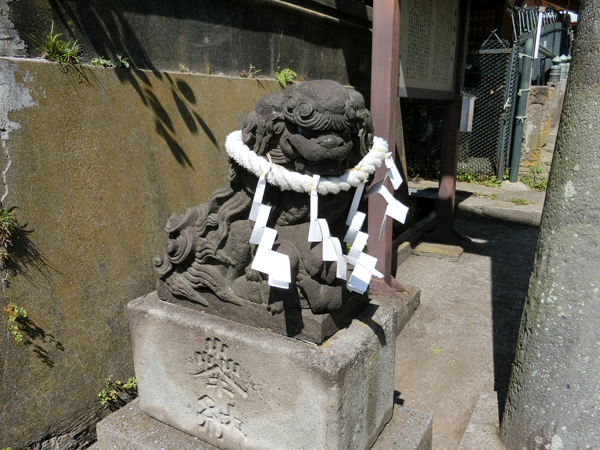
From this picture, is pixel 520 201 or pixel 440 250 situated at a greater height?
pixel 520 201

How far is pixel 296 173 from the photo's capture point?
1.72m

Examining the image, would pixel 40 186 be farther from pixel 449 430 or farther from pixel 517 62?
pixel 517 62

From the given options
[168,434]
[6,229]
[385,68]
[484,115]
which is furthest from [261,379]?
[484,115]

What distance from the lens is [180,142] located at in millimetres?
3107

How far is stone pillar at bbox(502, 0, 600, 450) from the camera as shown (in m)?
1.68

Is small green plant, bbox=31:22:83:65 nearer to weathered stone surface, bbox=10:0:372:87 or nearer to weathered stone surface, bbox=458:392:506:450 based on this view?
weathered stone surface, bbox=10:0:372:87

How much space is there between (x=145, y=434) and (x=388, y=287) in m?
2.14

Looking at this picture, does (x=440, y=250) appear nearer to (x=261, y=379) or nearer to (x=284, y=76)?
(x=284, y=76)

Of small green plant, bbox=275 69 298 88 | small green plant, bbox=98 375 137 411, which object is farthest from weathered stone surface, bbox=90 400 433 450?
small green plant, bbox=275 69 298 88

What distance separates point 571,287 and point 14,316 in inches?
98.6

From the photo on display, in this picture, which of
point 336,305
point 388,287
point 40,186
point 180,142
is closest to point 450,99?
point 388,287

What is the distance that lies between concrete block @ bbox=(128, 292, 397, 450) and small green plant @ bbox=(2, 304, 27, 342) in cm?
55

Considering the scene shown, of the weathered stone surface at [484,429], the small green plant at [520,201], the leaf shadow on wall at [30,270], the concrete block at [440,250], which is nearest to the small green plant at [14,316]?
the leaf shadow on wall at [30,270]

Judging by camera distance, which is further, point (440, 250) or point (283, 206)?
point (440, 250)
